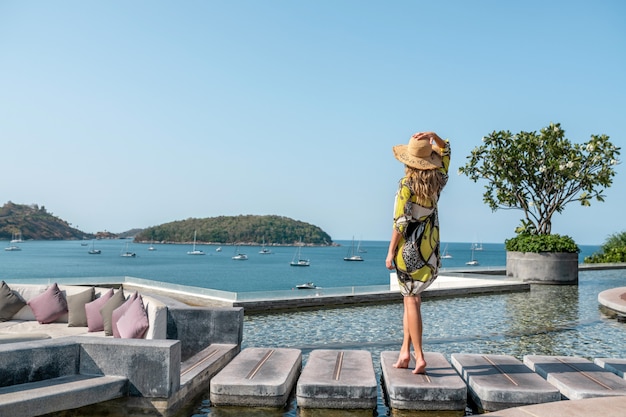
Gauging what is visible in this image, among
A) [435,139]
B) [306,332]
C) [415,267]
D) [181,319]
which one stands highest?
[435,139]

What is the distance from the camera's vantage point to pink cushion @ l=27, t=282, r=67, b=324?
8.88 meters

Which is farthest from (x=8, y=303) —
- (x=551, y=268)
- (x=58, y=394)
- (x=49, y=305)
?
(x=551, y=268)

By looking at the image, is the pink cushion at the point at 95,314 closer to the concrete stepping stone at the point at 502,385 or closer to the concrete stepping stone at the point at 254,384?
the concrete stepping stone at the point at 254,384

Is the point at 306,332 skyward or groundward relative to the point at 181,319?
groundward

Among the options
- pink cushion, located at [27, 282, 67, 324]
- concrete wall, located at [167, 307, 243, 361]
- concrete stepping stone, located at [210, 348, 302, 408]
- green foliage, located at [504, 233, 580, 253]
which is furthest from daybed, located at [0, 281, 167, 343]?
green foliage, located at [504, 233, 580, 253]

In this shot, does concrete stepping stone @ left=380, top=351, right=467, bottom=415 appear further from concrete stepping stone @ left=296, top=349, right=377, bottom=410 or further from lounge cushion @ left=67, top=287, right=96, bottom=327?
lounge cushion @ left=67, top=287, right=96, bottom=327

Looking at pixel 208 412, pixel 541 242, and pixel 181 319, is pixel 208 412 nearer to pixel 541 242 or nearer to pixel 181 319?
pixel 181 319

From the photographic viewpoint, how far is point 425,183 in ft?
19.3

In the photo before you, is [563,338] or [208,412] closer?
[208,412]

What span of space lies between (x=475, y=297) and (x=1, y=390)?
53.2 ft

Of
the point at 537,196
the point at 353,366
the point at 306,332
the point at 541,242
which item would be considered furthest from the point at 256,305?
the point at 537,196

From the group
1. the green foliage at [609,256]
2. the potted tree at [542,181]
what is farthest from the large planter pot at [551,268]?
the green foliage at [609,256]

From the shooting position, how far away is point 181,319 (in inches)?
289

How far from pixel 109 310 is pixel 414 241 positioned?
4.34 meters
